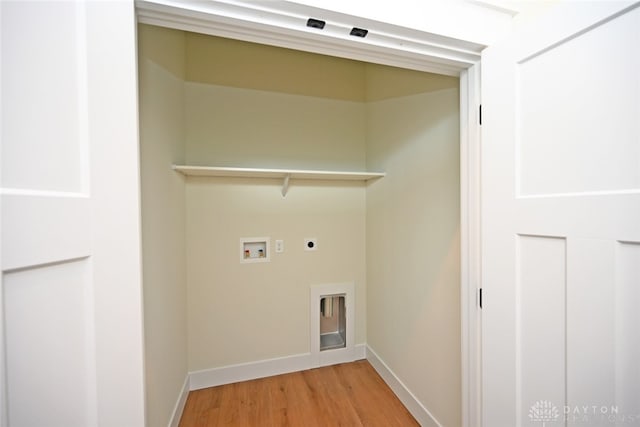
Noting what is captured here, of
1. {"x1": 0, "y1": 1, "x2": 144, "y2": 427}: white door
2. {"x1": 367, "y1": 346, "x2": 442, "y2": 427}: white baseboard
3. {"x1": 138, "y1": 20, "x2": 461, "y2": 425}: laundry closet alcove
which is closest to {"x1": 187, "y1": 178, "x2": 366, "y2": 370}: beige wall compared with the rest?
{"x1": 138, "y1": 20, "x2": 461, "y2": 425}: laundry closet alcove

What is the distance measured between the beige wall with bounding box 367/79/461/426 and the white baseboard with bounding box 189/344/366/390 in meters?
0.66

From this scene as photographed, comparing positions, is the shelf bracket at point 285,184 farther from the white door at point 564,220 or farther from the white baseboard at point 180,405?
the white baseboard at point 180,405

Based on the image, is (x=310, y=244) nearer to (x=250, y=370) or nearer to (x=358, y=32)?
(x=250, y=370)

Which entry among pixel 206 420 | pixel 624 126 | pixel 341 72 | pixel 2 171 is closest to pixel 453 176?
pixel 624 126

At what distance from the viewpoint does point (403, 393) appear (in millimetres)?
1800

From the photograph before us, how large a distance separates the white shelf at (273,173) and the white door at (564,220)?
1.15 meters

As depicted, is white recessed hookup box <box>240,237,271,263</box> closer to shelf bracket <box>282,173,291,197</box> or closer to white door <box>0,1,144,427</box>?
shelf bracket <box>282,173,291,197</box>

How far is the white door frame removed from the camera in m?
0.76

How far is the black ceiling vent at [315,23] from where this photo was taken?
0.81 meters

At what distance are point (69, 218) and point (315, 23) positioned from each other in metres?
0.88

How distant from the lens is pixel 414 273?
5.65ft

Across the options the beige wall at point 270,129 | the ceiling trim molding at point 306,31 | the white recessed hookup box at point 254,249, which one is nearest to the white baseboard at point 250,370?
the white recessed hookup box at point 254,249

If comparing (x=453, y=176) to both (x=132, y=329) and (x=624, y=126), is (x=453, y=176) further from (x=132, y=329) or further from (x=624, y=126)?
(x=132, y=329)

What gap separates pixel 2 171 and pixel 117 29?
43cm
